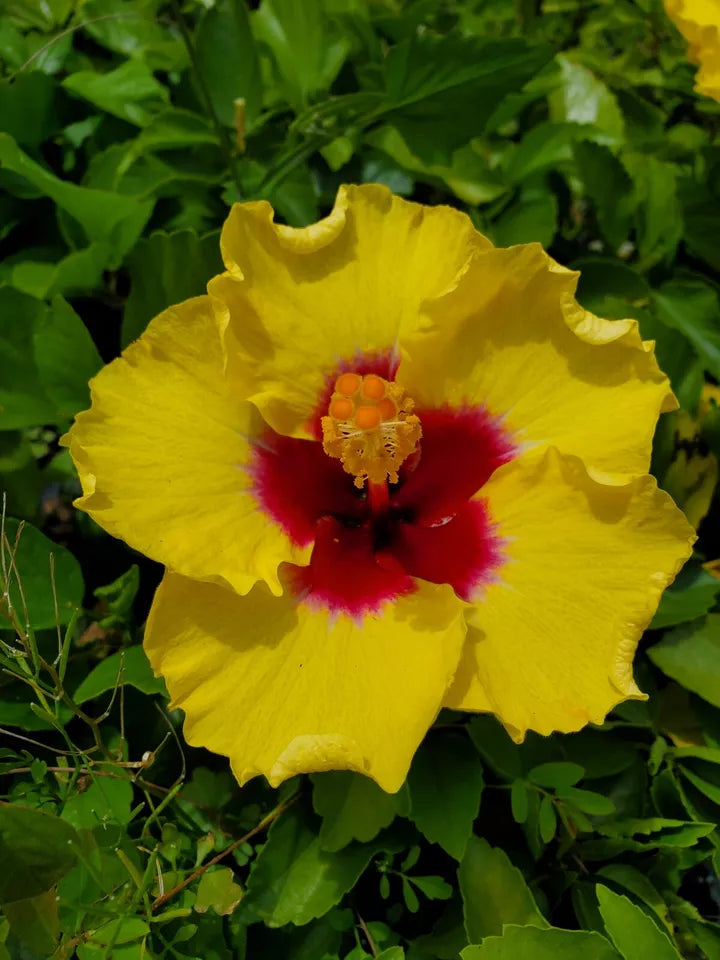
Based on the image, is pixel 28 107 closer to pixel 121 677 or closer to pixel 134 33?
pixel 134 33

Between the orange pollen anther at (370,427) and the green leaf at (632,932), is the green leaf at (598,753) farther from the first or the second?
the orange pollen anther at (370,427)

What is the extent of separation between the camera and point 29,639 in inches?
34.0

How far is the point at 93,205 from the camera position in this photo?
1227 mm

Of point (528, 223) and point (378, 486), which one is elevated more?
point (528, 223)

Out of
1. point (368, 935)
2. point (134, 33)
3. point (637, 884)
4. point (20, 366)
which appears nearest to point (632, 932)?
point (637, 884)

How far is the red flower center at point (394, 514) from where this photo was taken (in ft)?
3.25

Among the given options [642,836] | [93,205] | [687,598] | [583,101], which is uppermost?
[93,205]

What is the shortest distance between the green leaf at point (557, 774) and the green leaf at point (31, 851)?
55 cm

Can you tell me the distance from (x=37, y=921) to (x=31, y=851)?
0.06 meters

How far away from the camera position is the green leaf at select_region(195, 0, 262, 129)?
1.30m

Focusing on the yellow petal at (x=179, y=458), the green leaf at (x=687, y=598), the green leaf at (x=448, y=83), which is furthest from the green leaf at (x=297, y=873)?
the green leaf at (x=448, y=83)

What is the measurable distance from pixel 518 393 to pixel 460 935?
2.24 feet

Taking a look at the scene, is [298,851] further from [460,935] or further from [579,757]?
[579,757]

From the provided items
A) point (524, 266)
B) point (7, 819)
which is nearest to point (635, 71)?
point (524, 266)
